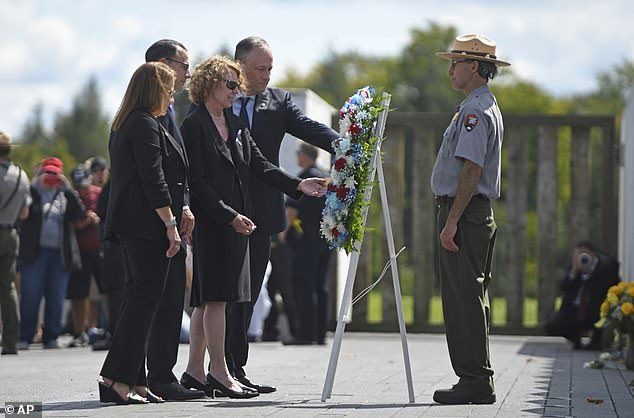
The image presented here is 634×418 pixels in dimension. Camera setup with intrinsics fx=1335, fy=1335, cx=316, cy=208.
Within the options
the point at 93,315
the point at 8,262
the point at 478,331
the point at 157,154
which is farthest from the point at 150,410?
the point at 93,315

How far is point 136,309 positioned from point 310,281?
22.5 ft

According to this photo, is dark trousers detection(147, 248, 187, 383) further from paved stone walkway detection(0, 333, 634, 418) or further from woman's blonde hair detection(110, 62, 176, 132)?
woman's blonde hair detection(110, 62, 176, 132)

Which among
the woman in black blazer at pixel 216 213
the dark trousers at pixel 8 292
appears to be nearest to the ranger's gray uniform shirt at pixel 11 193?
the dark trousers at pixel 8 292

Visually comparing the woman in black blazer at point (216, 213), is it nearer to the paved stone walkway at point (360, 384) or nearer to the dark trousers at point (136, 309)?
the paved stone walkway at point (360, 384)

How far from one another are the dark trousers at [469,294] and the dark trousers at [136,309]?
1.75 metres

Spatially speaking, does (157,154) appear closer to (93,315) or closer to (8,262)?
(8,262)

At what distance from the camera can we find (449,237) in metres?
8.08

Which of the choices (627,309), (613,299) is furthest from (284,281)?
(627,309)

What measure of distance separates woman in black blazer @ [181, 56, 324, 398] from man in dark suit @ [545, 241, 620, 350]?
22.7 feet

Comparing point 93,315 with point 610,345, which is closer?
point 610,345

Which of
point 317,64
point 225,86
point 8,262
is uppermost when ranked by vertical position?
point 317,64

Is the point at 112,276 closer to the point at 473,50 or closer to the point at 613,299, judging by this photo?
the point at 613,299

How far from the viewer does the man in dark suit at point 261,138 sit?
8.67 m

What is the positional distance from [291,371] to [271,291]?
15.7ft
